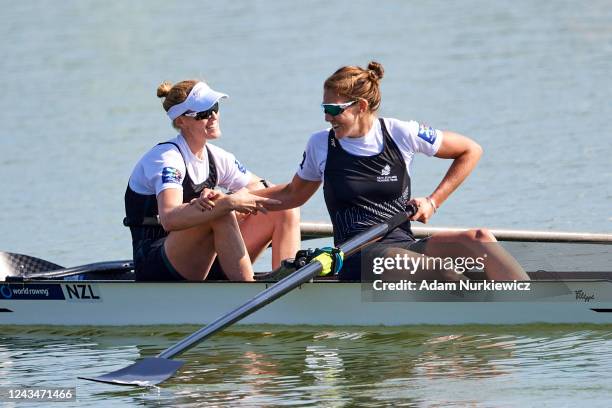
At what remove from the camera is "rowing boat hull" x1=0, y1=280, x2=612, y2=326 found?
10.2m

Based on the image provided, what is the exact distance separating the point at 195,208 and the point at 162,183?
331mm

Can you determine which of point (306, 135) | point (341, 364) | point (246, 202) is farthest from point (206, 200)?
point (306, 135)

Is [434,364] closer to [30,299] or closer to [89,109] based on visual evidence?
[30,299]

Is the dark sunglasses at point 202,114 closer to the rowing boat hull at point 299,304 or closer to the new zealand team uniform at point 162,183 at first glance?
the new zealand team uniform at point 162,183

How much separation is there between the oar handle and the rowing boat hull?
441 millimetres

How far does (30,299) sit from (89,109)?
34.1ft

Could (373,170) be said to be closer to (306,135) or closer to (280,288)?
(280,288)

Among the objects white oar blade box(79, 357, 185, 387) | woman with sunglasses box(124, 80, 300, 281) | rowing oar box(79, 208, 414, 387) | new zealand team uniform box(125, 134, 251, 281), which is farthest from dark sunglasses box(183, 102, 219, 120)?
white oar blade box(79, 357, 185, 387)

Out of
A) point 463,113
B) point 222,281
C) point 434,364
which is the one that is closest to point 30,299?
point 222,281

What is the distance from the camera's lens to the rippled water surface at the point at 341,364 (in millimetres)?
9219

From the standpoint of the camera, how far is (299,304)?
10.8 metres

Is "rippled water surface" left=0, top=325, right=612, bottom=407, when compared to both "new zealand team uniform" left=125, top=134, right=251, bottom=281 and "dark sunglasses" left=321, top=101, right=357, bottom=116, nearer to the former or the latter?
"new zealand team uniform" left=125, top=134, right=251, bottom=281

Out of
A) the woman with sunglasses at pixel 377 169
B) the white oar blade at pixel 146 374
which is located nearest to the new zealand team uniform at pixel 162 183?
the woman with sunglasses at pixel 377 169

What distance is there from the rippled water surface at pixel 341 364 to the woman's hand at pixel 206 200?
1.08m
